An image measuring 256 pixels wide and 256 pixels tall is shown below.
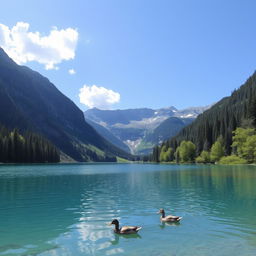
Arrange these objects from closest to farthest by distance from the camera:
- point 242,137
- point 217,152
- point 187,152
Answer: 1. point 242,137
2. point 217,152
3. point 187,152

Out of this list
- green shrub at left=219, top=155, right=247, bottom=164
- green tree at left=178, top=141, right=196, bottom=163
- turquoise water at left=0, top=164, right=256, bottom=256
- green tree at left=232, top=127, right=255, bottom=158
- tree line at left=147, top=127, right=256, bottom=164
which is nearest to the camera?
turquoise water at left=0, top=164, right=256, bottom=256

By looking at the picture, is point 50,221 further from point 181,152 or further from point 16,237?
point 181,152

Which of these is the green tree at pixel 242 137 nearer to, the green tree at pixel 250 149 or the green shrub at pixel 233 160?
the green tree at pixel 250 149

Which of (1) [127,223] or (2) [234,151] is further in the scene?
(2) [234,151]

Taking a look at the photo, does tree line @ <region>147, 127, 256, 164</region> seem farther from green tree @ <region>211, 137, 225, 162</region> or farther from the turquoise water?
the turquoise water

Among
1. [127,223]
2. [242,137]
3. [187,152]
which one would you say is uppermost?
[242,137]

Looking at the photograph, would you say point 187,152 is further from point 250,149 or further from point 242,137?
point 250,149

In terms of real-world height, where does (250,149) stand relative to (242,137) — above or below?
below

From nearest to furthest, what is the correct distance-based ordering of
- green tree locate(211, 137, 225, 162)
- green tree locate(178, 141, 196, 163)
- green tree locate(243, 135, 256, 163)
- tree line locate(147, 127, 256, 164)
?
1. green tree locate(243, 135, 256, 163)
2. tree line locate(147, 127, 256, 164)
3. green tree locate(211, 137, 225, 162)
4. green tree locate(178, 141, 196, 163)

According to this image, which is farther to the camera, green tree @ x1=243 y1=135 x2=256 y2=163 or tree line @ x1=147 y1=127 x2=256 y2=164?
tree line @ x1=147 y1=127 x2=256 y2=164

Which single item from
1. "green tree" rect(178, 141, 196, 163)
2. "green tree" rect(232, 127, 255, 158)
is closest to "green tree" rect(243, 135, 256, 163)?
"green tree" rect(232, 127, 255, 158)

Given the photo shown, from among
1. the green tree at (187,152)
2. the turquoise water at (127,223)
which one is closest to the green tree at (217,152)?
the green tree at (187,152)

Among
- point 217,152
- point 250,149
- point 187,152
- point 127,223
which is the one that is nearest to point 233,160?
point 250,149

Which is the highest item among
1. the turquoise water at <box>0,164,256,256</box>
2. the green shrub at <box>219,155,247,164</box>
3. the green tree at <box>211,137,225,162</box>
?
the green tree at <box>211,137,225,162</box>
